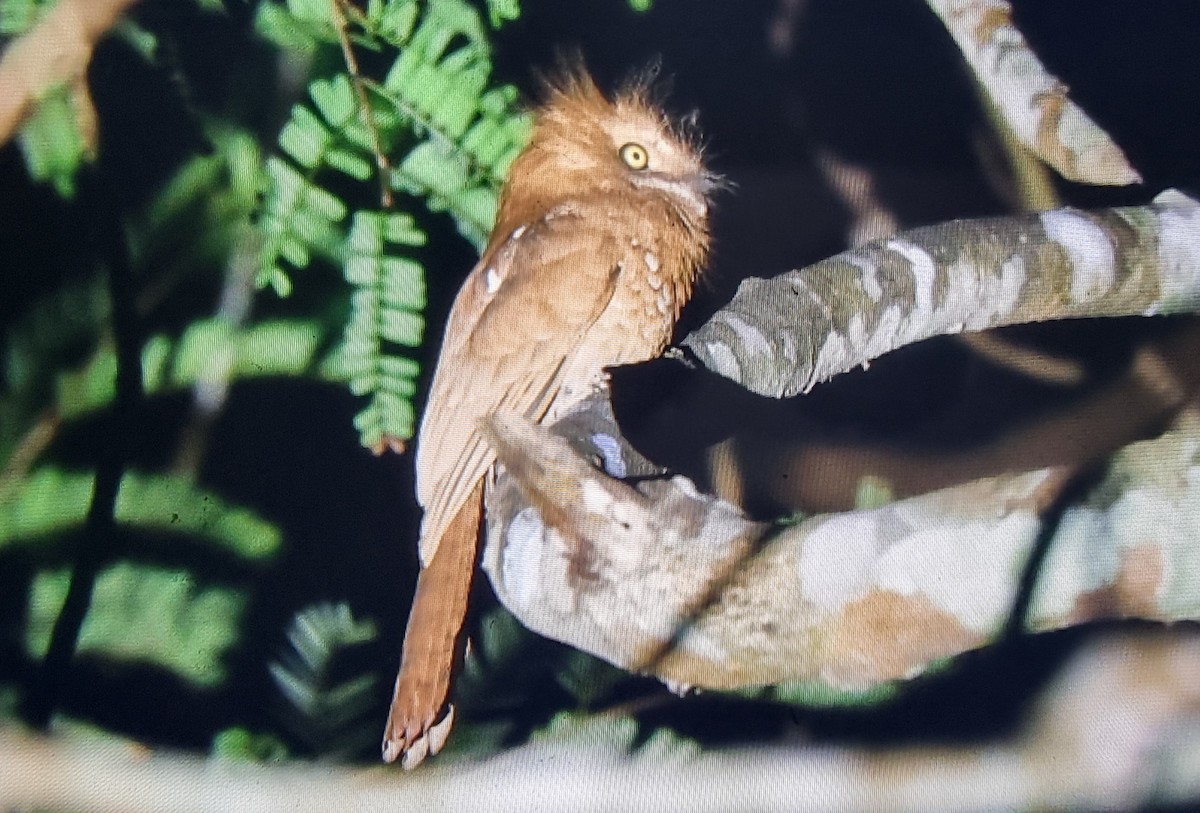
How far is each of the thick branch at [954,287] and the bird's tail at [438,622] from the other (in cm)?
39

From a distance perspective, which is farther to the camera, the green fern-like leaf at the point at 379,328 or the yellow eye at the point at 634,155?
the yellow eye at the point at 634,155

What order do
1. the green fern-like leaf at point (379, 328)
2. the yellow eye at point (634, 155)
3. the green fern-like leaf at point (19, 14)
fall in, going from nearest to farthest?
the green fern-like leaf at point (19, 14) < the green fern-like leaf at point (379, 328) < the yellow eye at point (634, 155)

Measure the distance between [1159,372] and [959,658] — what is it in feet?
1.49

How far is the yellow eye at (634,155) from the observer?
3.87 ft

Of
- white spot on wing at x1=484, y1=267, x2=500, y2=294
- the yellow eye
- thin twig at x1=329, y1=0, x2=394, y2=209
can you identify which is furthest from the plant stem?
the yellow eye

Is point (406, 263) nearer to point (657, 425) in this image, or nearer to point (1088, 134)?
point (657, 425)

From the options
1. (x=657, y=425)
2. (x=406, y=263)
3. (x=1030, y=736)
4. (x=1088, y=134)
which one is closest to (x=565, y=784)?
(x=657, y=425)

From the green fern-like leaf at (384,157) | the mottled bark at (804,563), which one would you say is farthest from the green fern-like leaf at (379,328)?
the mottled bark at (804,563)

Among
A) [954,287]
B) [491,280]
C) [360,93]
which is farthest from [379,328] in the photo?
[954,287]

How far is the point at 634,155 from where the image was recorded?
1185 millimetres

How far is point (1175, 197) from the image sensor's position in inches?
45.2

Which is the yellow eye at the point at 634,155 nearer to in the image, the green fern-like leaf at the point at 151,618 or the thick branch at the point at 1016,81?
the thick branch at the point at 1016,81

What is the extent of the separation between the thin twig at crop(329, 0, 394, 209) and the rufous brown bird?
15 cm

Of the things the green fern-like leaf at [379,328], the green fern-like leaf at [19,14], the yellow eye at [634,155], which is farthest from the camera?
the yellow eye at [634,155]
